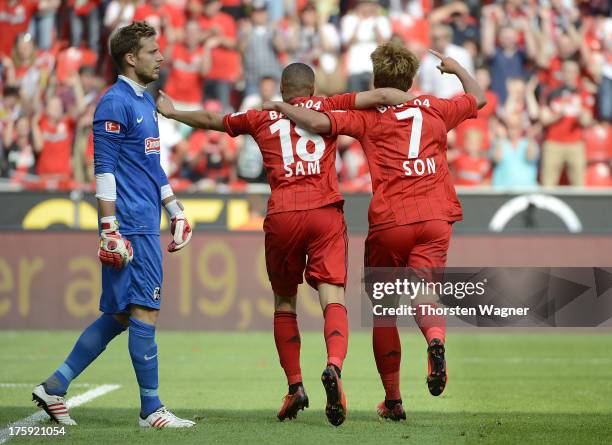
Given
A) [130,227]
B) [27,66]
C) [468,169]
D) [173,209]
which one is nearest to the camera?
[130,227]

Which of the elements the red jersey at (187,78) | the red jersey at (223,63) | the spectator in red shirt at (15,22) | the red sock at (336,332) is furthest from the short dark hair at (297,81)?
the spectator in red shirt at (15,22)

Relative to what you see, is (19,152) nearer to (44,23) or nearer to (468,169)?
(44,23)

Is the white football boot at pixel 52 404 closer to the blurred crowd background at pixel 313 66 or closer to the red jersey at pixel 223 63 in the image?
the blurred crowd background at pixel 313 66

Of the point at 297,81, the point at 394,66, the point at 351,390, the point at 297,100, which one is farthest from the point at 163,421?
the point at 351,390

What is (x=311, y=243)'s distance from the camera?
7.31m

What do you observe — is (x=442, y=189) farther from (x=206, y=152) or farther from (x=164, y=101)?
(x=206, y=152)

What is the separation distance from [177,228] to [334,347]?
123cm

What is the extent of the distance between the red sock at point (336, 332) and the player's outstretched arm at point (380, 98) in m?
1.22

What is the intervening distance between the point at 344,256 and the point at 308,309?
7302mm

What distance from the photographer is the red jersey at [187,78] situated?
16.7 meters

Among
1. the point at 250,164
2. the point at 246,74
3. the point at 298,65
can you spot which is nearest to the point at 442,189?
the point at 298,65

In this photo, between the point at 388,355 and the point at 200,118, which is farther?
the point at 388,355

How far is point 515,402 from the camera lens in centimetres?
864

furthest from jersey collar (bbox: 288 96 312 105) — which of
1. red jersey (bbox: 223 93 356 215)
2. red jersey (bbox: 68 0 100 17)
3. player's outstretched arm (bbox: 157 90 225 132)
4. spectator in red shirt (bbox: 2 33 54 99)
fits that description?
A: red jersey (bbox: 68 0 100 17)
